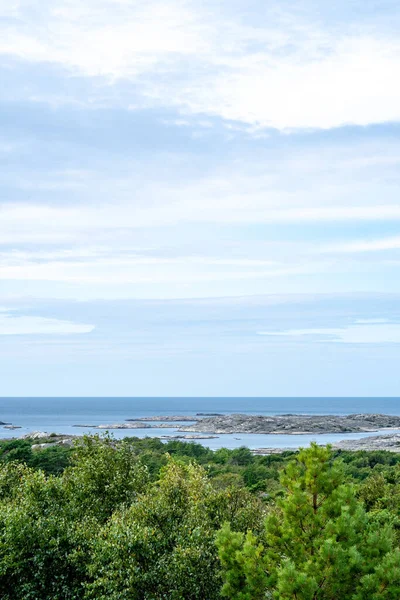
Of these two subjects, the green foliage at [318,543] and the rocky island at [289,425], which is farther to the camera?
the rocky island at [289,425]

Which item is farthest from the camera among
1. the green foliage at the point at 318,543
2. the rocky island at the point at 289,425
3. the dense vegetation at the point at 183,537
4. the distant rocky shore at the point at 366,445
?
the rocky island at the point at 289,425

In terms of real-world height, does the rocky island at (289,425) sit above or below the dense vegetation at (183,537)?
below

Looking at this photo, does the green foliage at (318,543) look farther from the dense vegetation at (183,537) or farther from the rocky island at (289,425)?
the rocky island at (289,425)

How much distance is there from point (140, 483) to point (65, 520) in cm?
340

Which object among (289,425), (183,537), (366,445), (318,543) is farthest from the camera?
(289,425)

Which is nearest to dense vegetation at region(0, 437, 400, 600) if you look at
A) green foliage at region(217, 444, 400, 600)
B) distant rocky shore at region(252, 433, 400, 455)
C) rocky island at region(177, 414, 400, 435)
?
green foliage at region(217, 444, 400, 600)

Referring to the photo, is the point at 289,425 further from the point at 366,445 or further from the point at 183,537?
the point at 183,537

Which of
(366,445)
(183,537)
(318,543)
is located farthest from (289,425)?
(318,543)

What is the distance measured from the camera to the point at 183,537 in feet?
64.7

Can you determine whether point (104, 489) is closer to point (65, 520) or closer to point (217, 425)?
point (65, 520)

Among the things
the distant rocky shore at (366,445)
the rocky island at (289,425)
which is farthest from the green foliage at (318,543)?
the rocky island at (289,425)

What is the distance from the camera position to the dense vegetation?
1519 centimetres

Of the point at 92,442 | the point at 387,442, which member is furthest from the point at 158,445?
the point at 92,442

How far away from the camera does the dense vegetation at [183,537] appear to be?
15.2 m
